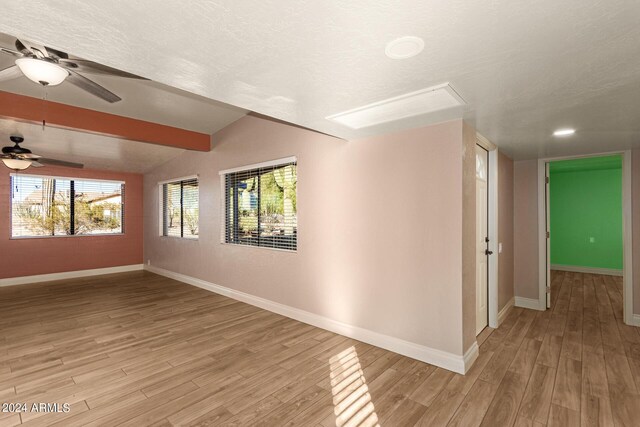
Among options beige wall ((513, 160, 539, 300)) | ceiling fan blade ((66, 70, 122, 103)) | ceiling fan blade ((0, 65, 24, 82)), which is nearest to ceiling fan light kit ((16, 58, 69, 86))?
ceiling fan blade ((66, 70, 122, 103))

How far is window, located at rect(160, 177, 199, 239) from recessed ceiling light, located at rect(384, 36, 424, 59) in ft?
17.6

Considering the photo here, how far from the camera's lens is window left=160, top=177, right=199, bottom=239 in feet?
20.1

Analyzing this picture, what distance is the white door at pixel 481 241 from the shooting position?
342 cm

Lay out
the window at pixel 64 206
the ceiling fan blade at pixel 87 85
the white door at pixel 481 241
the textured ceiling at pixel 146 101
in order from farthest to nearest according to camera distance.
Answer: the window at pixel 64 206, the white door at pixel 481 241, the textured ceiling at pixel 146 101, the ceiling fan blade at pixel 87 85

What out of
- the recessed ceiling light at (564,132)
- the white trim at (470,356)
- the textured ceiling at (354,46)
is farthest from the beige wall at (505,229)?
the textured ceiling at (354,46)

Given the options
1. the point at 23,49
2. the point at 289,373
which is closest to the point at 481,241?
the point at 289,373

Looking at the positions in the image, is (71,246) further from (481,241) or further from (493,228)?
(493,228)

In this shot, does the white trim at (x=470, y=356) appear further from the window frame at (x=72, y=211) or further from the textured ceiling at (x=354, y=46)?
the window frame at (x=72, y=211)

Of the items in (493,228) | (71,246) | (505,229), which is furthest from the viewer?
(71,246)

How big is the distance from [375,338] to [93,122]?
448 cm

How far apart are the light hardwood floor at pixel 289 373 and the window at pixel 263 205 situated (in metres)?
1.16

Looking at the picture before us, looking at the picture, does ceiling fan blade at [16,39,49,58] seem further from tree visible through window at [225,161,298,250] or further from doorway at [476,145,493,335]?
doorway at [476,145,493,335]

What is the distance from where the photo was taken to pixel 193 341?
3.30 m

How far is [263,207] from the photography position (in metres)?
4.64
